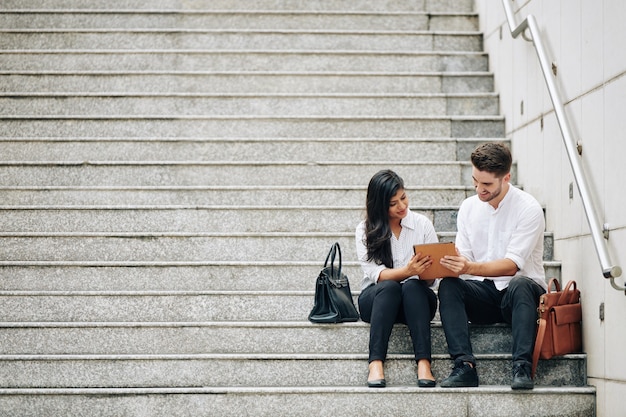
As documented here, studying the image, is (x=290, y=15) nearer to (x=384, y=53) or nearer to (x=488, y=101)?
(x=384, y=53)

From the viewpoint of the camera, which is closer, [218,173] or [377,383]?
[377,383]

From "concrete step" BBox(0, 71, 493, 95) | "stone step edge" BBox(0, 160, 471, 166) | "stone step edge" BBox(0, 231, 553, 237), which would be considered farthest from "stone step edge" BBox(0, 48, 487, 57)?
"stone step edge" BBox(0, 231, 553, 237)

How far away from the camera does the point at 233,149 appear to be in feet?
21.8

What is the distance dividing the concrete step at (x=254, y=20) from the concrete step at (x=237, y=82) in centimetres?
74

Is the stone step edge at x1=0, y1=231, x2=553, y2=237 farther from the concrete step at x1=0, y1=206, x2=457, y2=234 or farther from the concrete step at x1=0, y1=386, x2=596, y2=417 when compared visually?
the concrete step at x1=0, y1=386, x2=596, y2=417

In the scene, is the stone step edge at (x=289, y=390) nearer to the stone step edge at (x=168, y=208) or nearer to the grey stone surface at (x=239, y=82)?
the stone step edge at (x=168, y=208)

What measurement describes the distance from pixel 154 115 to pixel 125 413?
9.19 ft

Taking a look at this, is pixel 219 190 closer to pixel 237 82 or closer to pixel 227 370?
pixel 237 82

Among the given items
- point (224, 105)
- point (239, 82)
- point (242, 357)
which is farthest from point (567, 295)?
point (239, 82)

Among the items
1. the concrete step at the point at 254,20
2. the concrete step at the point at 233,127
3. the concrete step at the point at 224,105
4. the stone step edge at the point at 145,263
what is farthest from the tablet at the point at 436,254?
the concrete step at the point at 254,20

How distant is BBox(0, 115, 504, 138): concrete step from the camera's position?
22.3 ft

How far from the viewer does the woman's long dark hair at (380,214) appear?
497cm

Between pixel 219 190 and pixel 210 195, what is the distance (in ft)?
0.22

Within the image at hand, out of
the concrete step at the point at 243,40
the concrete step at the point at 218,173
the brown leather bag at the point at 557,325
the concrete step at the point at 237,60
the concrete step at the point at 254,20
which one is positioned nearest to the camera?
the brown leather bag at the point at 557,325
